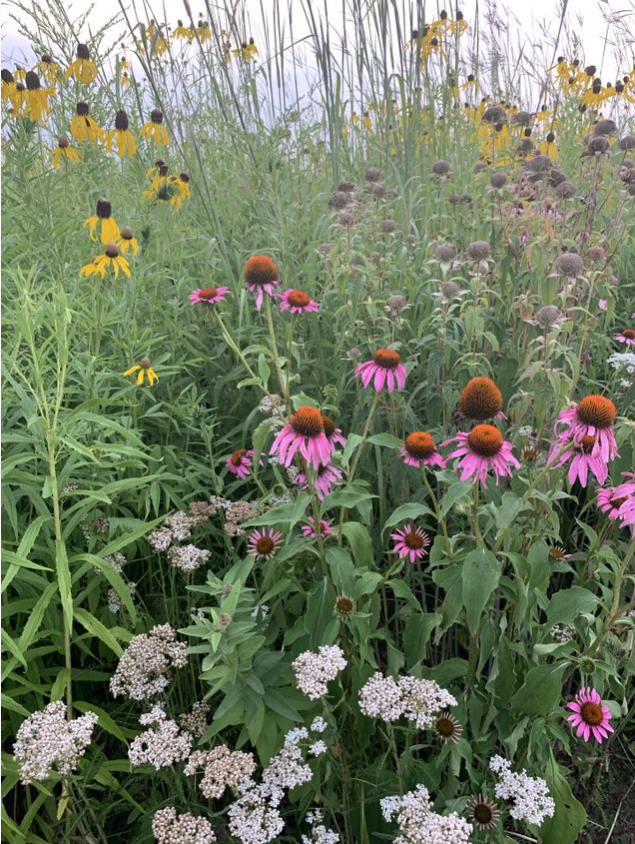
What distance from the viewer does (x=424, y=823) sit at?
3.41 ft

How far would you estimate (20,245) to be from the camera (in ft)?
7.57

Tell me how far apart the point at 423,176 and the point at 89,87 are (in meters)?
1.67

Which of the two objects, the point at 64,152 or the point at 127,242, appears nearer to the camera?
the point at 127,242

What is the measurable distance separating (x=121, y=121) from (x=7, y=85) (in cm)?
49

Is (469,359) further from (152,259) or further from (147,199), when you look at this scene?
(147,199)

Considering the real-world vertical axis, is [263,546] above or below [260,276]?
below

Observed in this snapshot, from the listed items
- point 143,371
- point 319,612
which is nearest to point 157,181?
point 143,371

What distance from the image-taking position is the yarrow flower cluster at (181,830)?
3.45 ft

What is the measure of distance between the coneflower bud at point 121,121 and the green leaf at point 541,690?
9.67 ft

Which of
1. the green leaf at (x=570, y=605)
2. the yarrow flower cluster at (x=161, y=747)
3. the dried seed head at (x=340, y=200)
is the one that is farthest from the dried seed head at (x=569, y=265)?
the yarrow flower cluster at (x=161, y=747)

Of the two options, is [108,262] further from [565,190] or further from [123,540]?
[565,190]

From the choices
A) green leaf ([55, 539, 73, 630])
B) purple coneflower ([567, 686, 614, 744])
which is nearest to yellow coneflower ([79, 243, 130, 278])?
green leaf ([55, 539, 73, 630])

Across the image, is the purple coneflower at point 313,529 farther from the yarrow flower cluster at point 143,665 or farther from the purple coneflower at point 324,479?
the yarrow flower cluster at point 143,665

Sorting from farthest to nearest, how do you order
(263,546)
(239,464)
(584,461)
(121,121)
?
(121,121) → (239,464) → (263,546) → (584,461)
